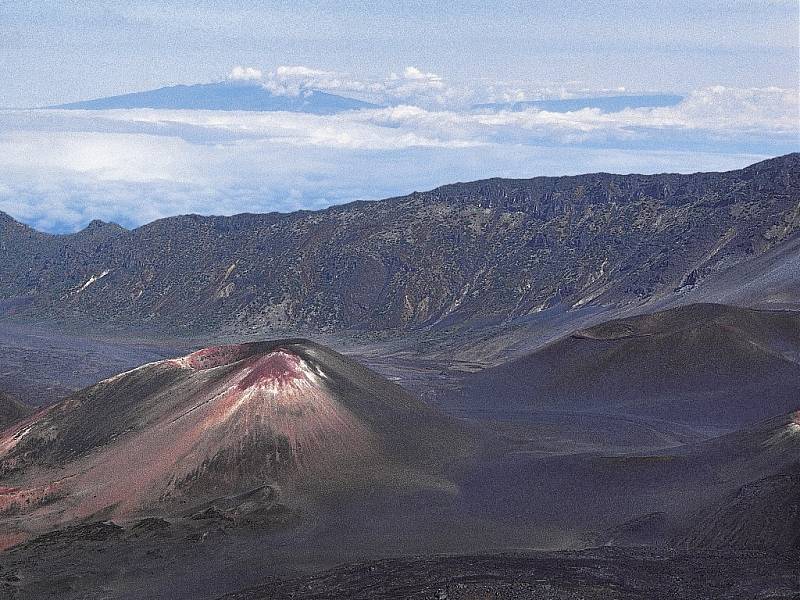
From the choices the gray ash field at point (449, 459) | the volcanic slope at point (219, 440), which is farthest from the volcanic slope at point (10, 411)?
the volcanic slope at point (219, 440)

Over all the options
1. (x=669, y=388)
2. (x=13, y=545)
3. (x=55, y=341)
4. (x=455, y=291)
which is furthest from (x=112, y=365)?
(x=13, y=545)

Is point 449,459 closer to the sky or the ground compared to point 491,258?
closer to the ground

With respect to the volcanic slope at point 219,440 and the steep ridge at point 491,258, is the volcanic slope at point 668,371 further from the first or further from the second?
the steep ridge at point 491,258

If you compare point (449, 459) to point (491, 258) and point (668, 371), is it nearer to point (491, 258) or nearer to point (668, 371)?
point (668, 371)

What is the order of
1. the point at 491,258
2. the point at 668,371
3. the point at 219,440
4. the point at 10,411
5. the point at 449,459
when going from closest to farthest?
the point at 219,440 < the point at 449,459 < the point at 10,411 < the point at 668,371 < the point at 491,258

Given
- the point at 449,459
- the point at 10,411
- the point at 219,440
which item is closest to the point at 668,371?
the point at 449,459

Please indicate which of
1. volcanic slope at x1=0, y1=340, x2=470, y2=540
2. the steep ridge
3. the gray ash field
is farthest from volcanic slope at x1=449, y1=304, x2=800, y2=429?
the steep ridge
